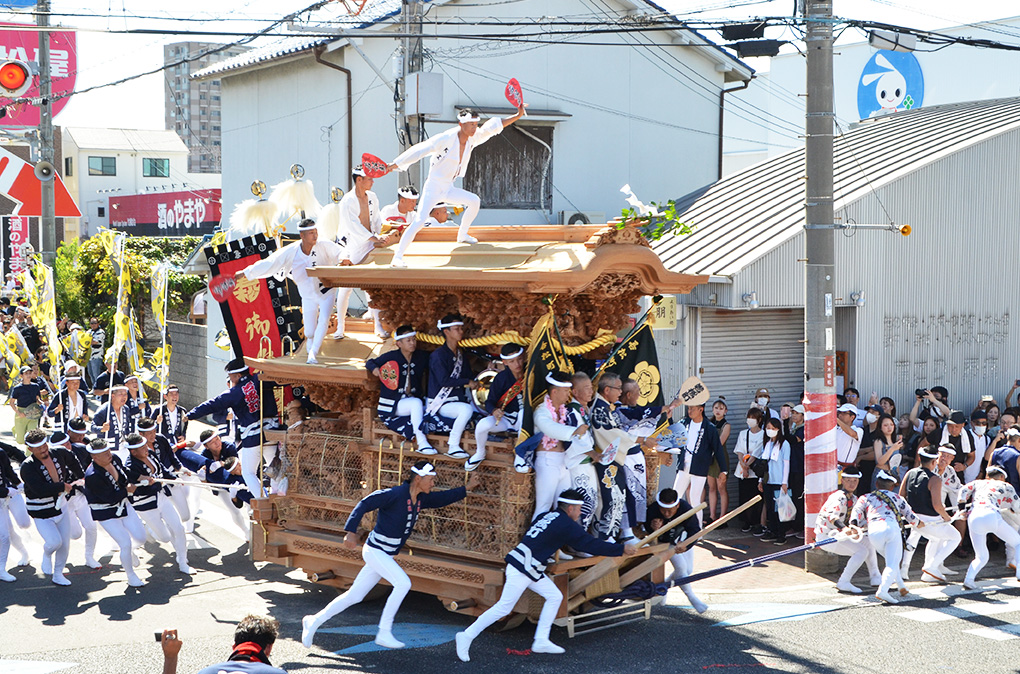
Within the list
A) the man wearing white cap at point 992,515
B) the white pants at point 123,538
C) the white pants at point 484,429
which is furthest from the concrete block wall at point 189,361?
the man wearing white cap at point 992,515

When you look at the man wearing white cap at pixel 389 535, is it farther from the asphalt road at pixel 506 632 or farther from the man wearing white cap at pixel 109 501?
the man wearing white cap at pixel 109 501

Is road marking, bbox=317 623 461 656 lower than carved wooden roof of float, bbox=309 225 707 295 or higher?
lower

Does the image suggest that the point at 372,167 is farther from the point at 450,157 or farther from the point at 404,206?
the point at 450,157

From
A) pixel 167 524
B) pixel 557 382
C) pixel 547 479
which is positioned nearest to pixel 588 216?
pixel 167 524

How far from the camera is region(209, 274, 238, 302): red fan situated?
12.0 m

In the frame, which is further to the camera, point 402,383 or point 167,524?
point 167,524

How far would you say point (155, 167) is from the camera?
5650 centimetres

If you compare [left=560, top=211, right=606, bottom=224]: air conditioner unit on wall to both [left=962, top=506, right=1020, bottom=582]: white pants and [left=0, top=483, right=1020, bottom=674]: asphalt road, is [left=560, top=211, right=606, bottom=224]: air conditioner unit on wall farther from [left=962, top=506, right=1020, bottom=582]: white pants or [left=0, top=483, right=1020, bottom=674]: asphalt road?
[left=962, top=506, right=1020, bottom=582]: white pants

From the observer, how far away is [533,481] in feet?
28.4

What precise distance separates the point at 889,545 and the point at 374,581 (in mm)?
4866

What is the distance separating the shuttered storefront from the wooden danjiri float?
384 cm

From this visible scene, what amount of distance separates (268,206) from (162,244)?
1942cm

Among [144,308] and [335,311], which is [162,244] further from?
[335,311]

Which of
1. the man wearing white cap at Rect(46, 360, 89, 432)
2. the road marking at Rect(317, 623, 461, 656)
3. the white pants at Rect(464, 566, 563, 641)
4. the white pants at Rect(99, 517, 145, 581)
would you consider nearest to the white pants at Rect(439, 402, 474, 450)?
the white pants at Rect(464, 566, 563, 641)
